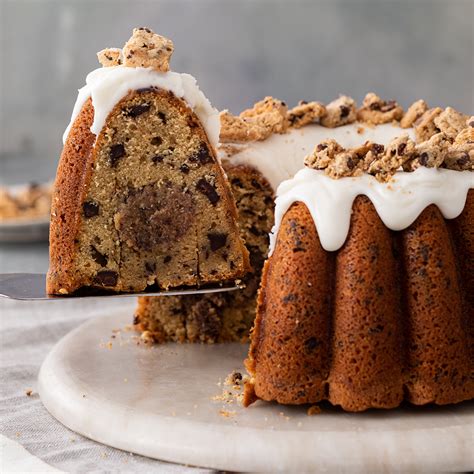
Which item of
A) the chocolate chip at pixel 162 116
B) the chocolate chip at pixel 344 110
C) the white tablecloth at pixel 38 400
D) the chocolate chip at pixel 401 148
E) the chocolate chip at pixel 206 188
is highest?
the chocolate chip at pixel 344 110

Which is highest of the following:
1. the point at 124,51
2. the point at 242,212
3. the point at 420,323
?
the point at 124,51

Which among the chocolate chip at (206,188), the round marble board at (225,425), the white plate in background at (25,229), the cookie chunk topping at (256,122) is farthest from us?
the white plate in background at (25,229)

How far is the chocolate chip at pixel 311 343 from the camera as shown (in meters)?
2.44

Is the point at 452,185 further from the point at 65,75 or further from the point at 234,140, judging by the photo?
the point at 65,75

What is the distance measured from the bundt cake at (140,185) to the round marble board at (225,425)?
12.2 inches

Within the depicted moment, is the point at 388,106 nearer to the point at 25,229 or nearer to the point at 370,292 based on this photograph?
the point at 370,292

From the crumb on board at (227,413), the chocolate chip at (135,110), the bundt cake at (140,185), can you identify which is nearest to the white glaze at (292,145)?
the bundt cake at (140,185)

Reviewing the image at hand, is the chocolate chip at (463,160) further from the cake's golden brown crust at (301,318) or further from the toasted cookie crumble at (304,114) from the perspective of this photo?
the toasted cookie crumble at (304,114)

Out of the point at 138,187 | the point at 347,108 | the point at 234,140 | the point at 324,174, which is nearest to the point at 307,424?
the point at 324,174

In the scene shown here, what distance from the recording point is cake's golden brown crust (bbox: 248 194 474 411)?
2.41 metres

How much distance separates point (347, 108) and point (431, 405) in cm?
139

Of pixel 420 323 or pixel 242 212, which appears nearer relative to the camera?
pixel 420 323

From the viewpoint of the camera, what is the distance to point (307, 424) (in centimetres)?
237

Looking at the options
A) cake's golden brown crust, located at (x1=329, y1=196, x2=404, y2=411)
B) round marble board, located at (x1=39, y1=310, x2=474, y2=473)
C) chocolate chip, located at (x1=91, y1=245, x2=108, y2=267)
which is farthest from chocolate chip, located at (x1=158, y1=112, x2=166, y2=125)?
round marble board, located at (x1=39, y1=310, x2=474, y2=473)
